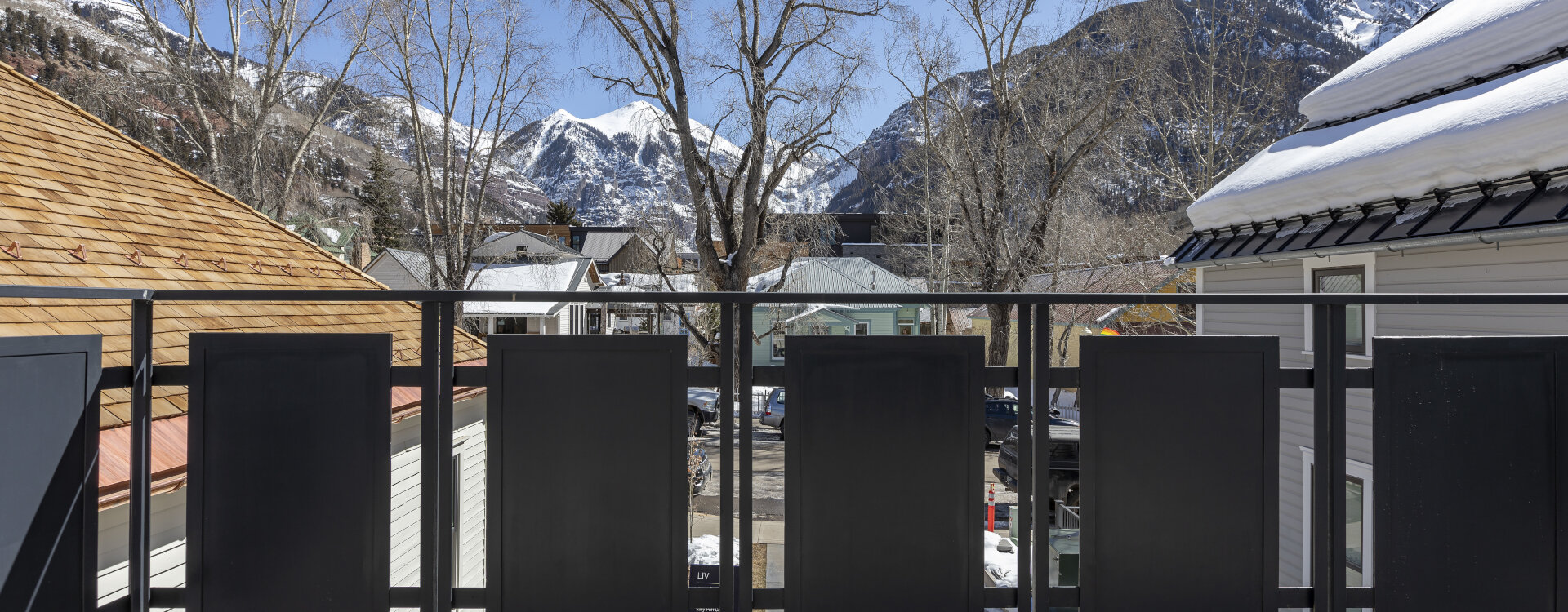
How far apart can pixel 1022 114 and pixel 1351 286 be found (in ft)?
30.2

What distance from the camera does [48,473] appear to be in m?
1.67

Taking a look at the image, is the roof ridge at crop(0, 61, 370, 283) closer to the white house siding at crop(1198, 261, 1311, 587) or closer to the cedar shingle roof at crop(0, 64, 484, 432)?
the cedar shingle roof at crop(0, 64, 484, 432)

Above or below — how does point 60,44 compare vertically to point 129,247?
above

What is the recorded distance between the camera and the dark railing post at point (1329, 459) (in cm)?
174

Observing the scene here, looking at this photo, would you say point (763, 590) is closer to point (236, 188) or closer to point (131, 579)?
point (131, 579)

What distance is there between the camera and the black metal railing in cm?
170

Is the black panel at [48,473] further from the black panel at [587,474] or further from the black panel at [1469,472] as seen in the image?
the black panel at [1469,472]

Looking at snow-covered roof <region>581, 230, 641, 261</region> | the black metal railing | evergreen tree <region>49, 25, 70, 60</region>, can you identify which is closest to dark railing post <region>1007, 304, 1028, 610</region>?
the black metal railing

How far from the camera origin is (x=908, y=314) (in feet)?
92.3

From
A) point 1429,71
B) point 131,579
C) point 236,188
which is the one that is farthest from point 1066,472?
point 236,188

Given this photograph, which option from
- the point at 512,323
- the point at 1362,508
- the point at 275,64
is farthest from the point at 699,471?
the point at 512,323

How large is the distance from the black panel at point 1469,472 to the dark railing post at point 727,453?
5.00 ft

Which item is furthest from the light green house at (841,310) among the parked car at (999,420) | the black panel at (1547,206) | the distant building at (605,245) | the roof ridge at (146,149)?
the black panel at (1547,206)

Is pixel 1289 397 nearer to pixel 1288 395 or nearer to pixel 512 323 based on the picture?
pixel 1288 395
